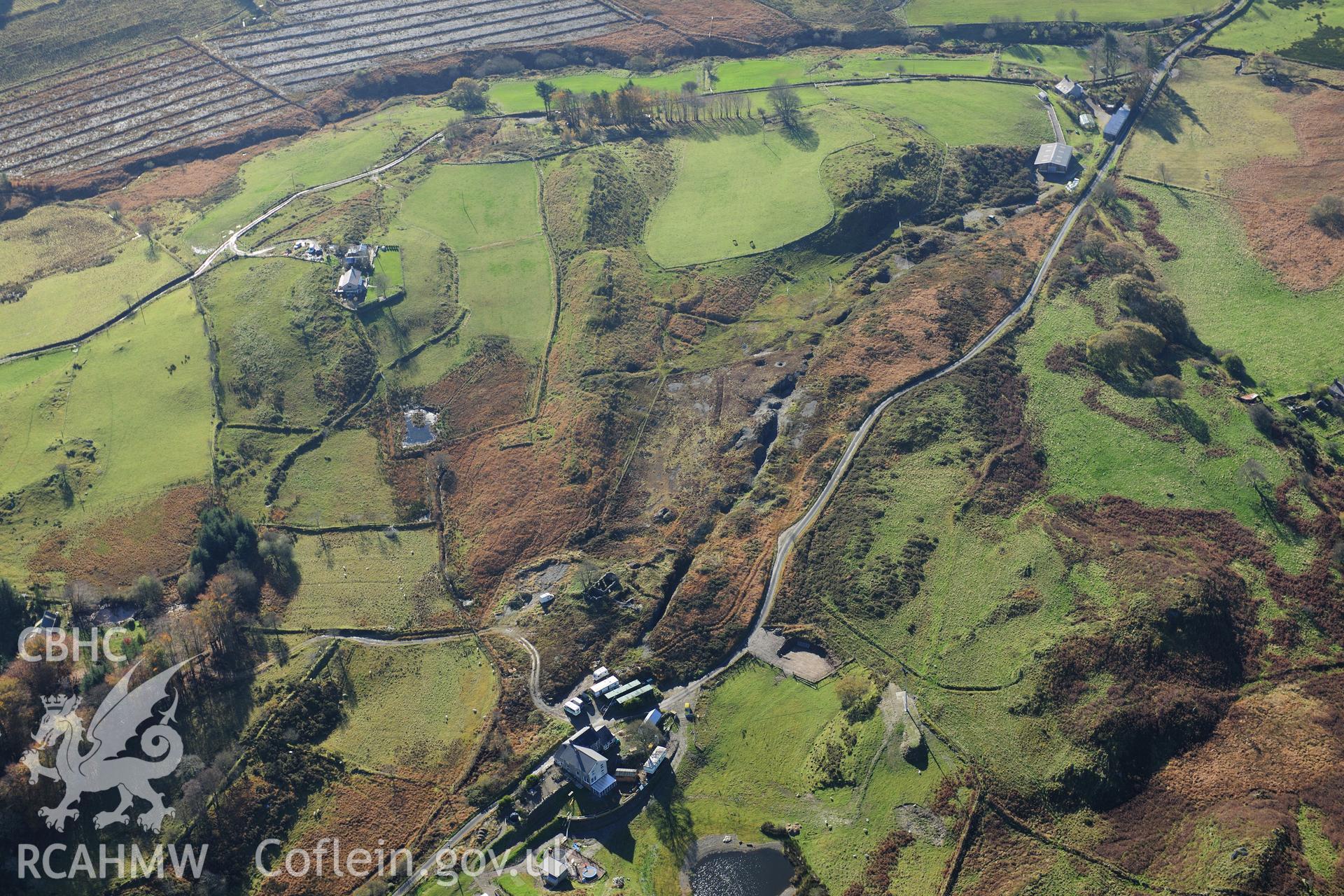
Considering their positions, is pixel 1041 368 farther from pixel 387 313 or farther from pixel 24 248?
pixel 24 248

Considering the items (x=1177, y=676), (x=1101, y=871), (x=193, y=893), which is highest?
(x=1177, y=676)

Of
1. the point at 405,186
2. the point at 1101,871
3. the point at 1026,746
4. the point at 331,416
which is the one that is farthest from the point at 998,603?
the point at 405,186

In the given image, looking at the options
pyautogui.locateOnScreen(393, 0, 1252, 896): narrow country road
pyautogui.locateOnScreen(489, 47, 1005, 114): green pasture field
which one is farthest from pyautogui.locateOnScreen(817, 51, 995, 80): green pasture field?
pyautogui.locateOnScreen(393, 0, 1252, 896): narrow country road

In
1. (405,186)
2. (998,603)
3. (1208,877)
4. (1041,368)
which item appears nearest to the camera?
(1208,877)

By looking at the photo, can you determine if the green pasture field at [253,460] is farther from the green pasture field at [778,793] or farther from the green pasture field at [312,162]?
the green pasture field at [778,793]

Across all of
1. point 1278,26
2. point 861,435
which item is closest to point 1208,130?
point 1278,26

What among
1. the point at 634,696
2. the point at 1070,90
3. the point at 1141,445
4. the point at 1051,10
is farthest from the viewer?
the point at 1051,10

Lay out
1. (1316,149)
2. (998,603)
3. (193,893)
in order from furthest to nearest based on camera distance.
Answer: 1. (1316,149)
2. (998,603)
3. (193,893)

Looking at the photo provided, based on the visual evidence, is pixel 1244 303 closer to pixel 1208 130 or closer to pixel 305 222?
pixel 1208 130
